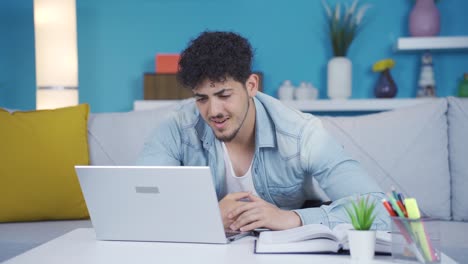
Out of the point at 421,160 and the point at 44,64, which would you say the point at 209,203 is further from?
the point at 44,64

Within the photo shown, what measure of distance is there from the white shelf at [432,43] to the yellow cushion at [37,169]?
1.88 m

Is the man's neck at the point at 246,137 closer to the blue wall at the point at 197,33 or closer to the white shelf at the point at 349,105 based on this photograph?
the white shelf at the point at 349,105

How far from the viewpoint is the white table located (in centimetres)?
106

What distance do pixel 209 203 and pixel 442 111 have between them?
1368 mm

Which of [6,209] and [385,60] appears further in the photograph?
[385,60]

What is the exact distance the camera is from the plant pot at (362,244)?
A: 104 centimetres

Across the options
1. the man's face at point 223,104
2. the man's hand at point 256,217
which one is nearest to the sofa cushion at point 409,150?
the man's face at point 223,104

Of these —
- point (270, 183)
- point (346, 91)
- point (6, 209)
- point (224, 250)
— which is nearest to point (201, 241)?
point (224, 250)

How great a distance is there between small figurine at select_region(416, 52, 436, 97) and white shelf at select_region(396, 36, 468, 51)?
8 cm

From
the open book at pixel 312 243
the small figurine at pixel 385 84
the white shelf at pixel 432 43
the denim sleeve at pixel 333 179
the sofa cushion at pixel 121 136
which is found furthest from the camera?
the small figurine at pixel 385 84

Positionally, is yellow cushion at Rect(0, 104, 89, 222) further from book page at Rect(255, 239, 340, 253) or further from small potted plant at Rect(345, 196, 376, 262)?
small potted plant at Rect(345, 196, 376, 262)

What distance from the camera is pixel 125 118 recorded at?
7.72 ft

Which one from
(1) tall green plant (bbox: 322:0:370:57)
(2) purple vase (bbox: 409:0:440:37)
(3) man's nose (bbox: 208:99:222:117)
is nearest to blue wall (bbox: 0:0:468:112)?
(1) tall green plant (bbox: 322:0:370:57)

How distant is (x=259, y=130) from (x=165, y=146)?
0.96 ft
